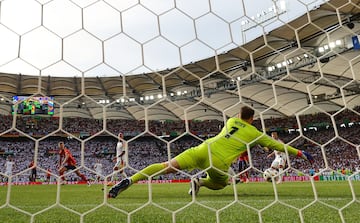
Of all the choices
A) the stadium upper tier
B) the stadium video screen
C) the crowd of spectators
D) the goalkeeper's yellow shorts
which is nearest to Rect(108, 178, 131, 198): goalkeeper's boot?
the goalkeeper's yellow shorts

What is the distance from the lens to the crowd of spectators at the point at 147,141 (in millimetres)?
17344

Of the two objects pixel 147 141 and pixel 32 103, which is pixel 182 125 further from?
pixel 32 103

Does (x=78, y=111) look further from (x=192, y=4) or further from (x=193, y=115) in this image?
(x=192, y=4)

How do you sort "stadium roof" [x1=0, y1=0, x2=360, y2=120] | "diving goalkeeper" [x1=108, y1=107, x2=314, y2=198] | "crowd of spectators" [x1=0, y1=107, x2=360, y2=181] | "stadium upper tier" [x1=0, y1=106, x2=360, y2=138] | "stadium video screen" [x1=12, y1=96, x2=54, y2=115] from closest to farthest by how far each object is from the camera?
"stadium video screen" [x1=12, y1=96, x2=54, y2=115], "diving goalkeeper" [x1=108, y1=107, x2=314, y2=198], "stadium roof" [x1=0, y1=0, x2=360, y2=120], "crowd of spectators" [x1=0, y1=107, x2=360, y2=181], "stadium upper tier" [x1=0, y1=106, x2=360, y2=138]

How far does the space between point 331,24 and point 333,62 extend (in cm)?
361

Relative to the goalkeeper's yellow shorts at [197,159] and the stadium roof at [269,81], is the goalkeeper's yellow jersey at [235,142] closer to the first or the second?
the goalkeeper's yellow shorts at [197,159]

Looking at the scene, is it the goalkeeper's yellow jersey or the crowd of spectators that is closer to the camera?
the goalkeeper's yellow jersey

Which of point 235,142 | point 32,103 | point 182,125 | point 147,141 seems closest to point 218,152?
point 235,142

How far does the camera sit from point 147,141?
851 inches

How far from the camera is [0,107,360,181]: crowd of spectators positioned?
1734 centimetres

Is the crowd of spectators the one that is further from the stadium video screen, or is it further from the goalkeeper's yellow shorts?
the goalkeeper's yellow shorts

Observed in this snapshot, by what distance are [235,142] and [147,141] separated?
768 inches

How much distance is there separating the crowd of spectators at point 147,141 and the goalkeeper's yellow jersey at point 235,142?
1411cm

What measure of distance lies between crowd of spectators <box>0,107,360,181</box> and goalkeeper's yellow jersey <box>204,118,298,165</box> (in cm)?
1411
